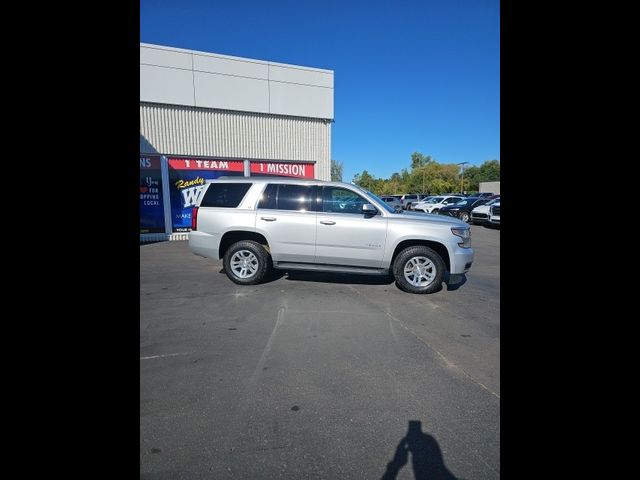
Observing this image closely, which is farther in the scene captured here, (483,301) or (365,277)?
(365,277)

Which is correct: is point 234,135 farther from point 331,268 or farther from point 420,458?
point 420,458

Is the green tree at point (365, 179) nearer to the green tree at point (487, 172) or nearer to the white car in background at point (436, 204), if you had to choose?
the green tree at point (487, 172)

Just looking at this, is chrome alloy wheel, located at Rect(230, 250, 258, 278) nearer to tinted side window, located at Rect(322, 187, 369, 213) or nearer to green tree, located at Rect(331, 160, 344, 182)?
tinted side window, located at Rect(322, 187, 369, 213)

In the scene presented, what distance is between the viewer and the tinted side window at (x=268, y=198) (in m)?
5.89

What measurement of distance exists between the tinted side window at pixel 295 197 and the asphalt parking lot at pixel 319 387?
5.40ft

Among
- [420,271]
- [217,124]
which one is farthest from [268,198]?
[217,124]

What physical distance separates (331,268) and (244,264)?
1619 mm

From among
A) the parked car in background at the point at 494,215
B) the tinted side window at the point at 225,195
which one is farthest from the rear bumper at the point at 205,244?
the parked car in background at the point at 494,215

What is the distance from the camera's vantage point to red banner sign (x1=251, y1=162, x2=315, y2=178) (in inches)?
470

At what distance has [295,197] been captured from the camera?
5859mm
